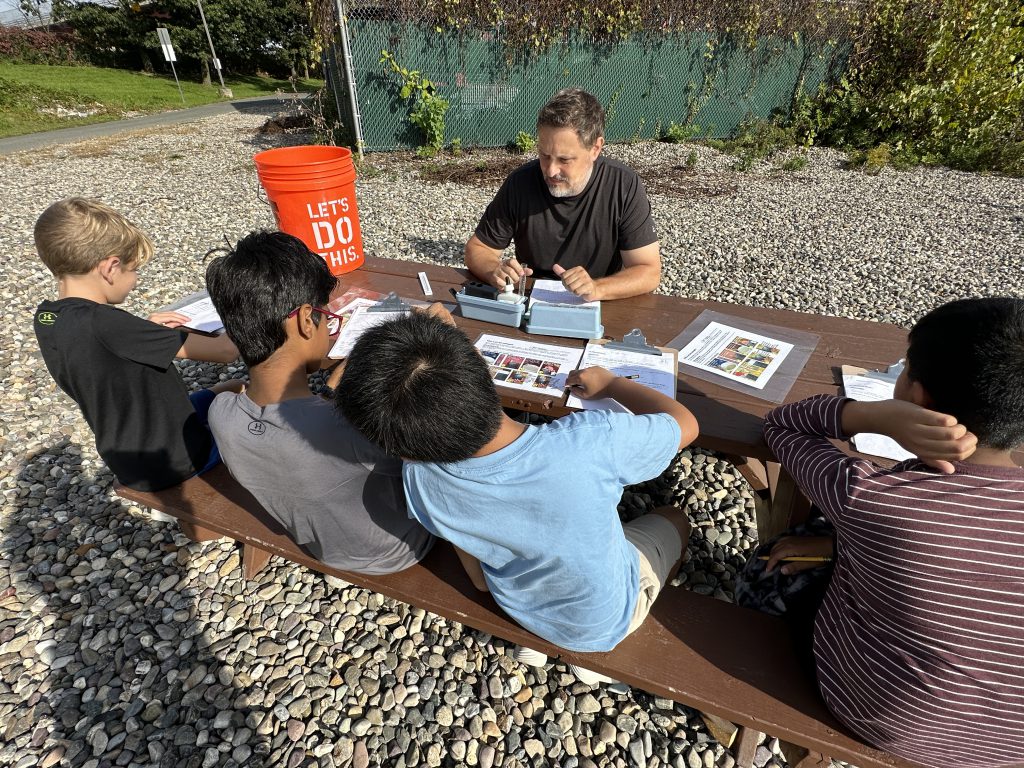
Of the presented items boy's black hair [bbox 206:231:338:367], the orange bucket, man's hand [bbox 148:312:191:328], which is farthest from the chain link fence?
boy's black hair [bbox 206:231:338:367]

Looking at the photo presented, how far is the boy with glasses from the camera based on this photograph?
139 centimetres

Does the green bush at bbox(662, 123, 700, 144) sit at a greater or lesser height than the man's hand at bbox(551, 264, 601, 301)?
lesser

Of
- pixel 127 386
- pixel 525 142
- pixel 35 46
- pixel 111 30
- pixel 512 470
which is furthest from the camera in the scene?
pixel 111 30

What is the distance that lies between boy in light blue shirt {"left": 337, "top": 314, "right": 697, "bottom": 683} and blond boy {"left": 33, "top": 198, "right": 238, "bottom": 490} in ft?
3.59

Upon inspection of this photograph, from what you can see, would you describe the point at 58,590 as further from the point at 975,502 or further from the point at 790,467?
the point at 975,502

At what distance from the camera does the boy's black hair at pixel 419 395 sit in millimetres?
1060

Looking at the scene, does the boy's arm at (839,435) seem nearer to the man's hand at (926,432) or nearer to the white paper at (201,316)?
the man's hand at (926,432)

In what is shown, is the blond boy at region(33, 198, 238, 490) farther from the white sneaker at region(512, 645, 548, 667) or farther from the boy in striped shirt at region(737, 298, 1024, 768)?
the boy in striped shirt at region(737, 298, 1024, 768)

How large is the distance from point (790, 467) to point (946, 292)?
15.5 feet

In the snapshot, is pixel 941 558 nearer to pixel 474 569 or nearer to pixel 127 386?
pixel 474 569

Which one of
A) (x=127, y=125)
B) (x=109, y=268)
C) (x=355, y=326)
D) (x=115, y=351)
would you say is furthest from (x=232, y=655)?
(x=127, y=125)

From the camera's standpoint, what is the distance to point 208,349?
1.94 meters

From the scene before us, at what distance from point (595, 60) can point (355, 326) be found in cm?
883

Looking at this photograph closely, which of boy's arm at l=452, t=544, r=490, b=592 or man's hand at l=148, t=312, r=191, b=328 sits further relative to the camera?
man's hand at l=148, t=312, r=191, b=328
